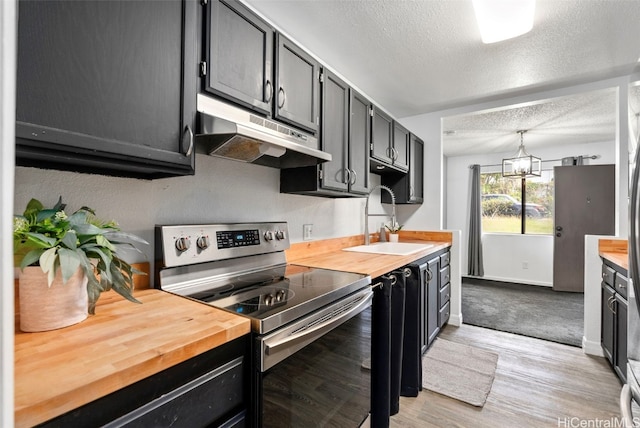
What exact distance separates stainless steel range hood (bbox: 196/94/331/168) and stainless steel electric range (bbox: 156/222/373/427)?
375mm

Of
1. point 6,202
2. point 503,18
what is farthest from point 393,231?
point 6,202

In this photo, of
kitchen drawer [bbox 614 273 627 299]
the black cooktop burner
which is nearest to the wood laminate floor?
kitchen drawer [bbox 614 273 627 299]

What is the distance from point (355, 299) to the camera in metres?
1.37

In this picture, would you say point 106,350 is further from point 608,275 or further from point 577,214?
point 577,214

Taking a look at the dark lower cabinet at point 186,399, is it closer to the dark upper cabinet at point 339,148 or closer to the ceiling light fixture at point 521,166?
the dark upper cabinet at point 339,148

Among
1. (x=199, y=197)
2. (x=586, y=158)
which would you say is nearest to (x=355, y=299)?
(x=199, y=197)

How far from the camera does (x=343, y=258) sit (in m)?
2.08

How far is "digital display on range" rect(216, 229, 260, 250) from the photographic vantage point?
146 centimetres

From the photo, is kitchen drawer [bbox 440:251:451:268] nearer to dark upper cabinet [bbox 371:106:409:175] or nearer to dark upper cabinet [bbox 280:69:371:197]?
dark upper cabinet [bbox 371:106:409:175]

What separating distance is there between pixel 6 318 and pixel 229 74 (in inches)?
43.1

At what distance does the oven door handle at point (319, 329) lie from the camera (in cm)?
91

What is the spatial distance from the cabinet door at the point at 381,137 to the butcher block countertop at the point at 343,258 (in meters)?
0.77

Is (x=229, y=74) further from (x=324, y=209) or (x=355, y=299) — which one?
(x=324, y=209)

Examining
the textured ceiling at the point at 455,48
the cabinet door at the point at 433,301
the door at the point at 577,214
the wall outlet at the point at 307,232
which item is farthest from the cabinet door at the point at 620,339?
the door at the point at 577,214
